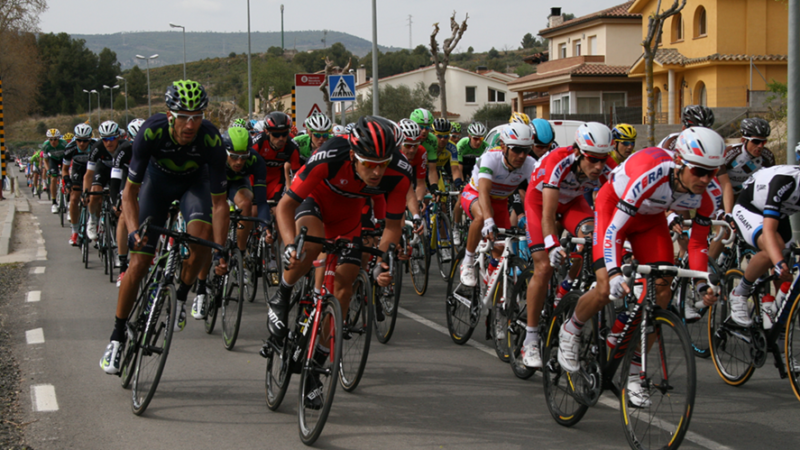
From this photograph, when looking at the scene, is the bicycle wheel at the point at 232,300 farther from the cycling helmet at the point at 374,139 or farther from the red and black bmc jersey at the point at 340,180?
the cycling helmet at the point at 374,139

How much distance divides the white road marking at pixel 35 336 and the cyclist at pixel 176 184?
2.13m

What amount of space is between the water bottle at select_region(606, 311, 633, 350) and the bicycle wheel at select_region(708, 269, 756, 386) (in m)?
1.69

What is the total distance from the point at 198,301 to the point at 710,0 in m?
33.5

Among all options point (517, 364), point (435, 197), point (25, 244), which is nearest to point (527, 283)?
point (517, 364)

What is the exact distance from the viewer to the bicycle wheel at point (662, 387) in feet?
13.2

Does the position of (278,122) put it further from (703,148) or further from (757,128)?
(703,148)

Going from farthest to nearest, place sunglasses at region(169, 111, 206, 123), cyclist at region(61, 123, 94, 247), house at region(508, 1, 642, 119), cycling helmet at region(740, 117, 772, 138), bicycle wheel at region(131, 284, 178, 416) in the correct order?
house at region(508, 1, 642, 119) → cyclist at region(61, 123, 94, 247) → cycling helmet at region(740, 117, 772, 138) → sunglasses at region(169, 111, 206, 123) → bicycle wheel at region(131, 284, 178, 416)

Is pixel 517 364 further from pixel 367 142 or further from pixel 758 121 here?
pixel 758 121

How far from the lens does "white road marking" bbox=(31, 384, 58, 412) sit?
18.0 ft

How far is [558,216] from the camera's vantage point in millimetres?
6809

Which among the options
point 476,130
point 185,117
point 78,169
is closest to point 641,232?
point 185,117

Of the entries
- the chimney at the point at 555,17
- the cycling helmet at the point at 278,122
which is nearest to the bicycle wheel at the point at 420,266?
the cycling helmet at the point at 278,122

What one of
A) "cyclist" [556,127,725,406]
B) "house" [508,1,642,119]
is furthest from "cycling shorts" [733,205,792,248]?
"house" [508,1,642,119]

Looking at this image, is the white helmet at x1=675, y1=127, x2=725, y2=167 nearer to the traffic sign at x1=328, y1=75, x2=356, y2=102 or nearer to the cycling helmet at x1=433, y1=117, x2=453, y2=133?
the cycling helmet at x1=433, y1=117, x2=453, y2=133
